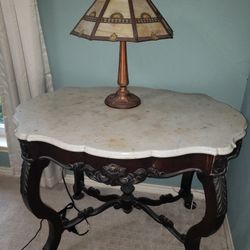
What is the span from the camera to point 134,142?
2.89 feet

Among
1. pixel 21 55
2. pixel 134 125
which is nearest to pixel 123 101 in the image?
pixel 134 125

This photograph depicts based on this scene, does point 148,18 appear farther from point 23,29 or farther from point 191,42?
point 23,29

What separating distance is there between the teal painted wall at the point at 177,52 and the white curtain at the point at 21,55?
11 centimetres

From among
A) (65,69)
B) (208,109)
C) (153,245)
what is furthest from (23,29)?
(153,245)

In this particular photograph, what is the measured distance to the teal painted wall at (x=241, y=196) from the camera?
1206 mm

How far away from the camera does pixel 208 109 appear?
1122mm

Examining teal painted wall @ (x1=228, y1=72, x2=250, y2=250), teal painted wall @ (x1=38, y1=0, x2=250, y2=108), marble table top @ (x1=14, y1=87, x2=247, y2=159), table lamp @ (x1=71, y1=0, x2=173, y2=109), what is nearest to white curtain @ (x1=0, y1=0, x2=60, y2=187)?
teal painted wall @ (x1=38, y1=0, x2=250, y2=108)

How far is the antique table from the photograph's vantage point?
87 cm

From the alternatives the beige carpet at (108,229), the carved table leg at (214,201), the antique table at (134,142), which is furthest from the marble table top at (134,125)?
the beige carpet at (108,229)

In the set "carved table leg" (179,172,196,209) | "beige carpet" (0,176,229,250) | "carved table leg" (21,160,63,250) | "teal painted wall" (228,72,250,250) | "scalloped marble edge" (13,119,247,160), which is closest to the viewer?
"scalloped marble edge" (13,119,247,160)

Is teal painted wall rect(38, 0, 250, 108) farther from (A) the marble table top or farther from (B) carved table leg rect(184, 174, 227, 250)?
(B) carved table leg rect(184, 174, 227, 250)

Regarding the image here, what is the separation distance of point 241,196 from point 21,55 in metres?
1.23

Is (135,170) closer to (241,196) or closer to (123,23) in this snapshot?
(123,23)

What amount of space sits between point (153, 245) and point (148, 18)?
1.05 meters
